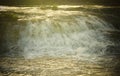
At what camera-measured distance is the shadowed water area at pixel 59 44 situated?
704 centimetres

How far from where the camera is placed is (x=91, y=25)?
39.7 feet

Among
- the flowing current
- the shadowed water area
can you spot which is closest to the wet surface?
the shadowed water area

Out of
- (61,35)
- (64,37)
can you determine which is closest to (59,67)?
(64,37)

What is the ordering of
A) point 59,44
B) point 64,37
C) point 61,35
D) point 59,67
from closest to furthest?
point 59,67, point 59,44, point 64,37, point 61,35

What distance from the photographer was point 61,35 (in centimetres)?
1041

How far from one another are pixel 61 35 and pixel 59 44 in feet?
4.05

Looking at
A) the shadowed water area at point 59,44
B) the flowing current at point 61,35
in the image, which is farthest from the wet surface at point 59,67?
the flowing current at point 61,35

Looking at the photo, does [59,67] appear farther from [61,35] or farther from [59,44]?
[61,35]

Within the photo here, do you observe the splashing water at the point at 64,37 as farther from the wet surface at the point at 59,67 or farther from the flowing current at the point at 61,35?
the wet surface at the point at 59,67

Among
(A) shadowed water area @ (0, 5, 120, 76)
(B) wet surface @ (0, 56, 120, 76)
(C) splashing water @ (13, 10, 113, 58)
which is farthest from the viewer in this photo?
(C) splashing water @ (13, 10, 113, 58)

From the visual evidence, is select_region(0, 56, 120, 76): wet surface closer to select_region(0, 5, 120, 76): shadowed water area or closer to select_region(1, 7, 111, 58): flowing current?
select_region(0, 5, 120, 76): shadowed water area

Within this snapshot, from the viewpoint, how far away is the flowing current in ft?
28.0

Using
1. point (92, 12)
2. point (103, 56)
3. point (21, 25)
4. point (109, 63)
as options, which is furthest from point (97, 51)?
point (92, 12)

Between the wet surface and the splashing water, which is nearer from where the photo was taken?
the wet surface
